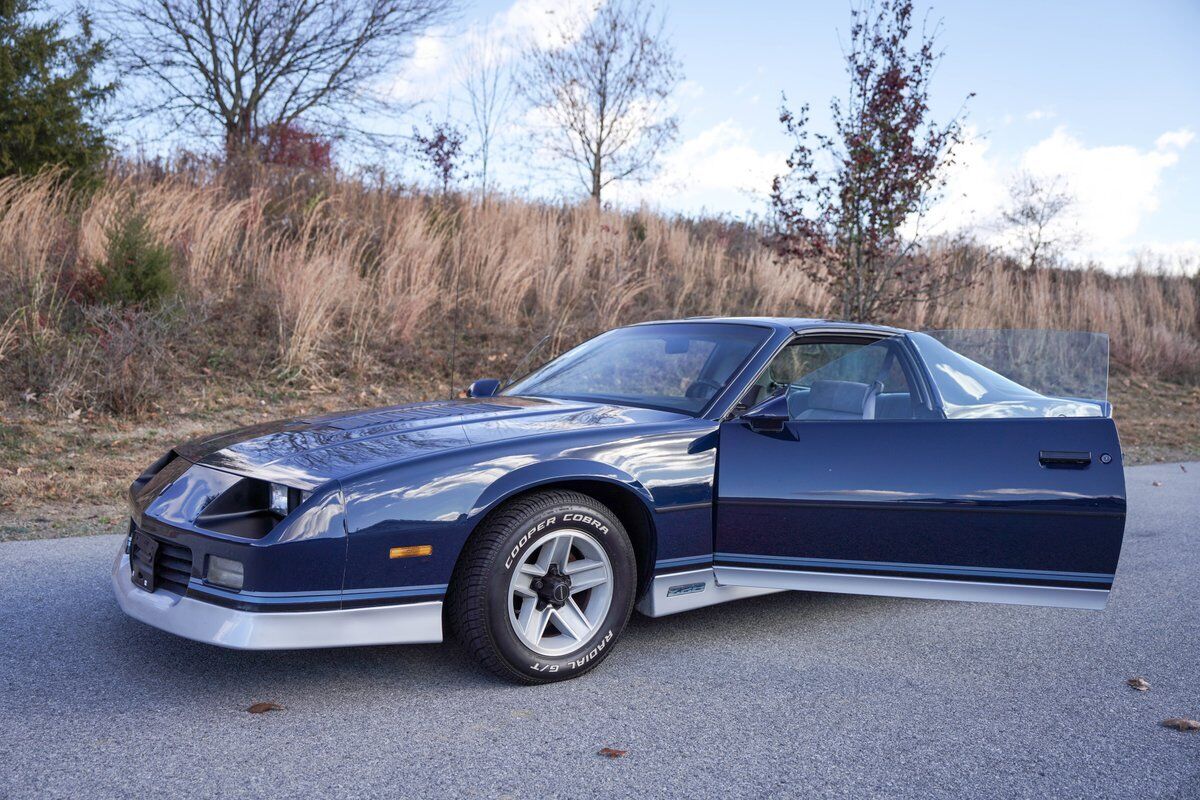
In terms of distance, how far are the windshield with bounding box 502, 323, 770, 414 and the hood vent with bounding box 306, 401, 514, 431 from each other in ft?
1.55

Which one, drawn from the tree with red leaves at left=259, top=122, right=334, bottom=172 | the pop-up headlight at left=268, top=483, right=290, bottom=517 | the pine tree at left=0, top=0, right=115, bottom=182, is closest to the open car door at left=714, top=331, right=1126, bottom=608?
the pop-up headlight at left=268, top=483, right=290, bottom=517

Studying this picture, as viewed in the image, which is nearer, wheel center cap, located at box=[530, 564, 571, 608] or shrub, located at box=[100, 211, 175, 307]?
wheel center cap, located at box=[530, 564, 571, 608]

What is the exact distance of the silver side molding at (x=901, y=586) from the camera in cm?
390

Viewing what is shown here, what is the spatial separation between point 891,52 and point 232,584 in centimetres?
868

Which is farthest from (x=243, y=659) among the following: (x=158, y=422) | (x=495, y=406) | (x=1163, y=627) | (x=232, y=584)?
(x=158, y=422)

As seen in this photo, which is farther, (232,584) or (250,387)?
(250,387)

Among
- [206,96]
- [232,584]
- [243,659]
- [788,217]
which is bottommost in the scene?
[243,659]

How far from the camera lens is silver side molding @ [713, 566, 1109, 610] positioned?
12.8 ft

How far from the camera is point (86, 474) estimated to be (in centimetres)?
718

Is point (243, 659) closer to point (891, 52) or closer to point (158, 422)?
point (158, 422)

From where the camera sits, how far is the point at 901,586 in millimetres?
3930

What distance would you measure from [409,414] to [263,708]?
132 cm

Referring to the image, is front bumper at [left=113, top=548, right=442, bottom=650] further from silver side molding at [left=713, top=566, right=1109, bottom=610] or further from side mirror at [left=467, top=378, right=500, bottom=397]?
side mirror at [left=467, top=378, right=500, bottom=397]

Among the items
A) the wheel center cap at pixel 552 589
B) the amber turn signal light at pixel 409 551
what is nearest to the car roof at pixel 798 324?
the wheel center cap at pixel 552 589
